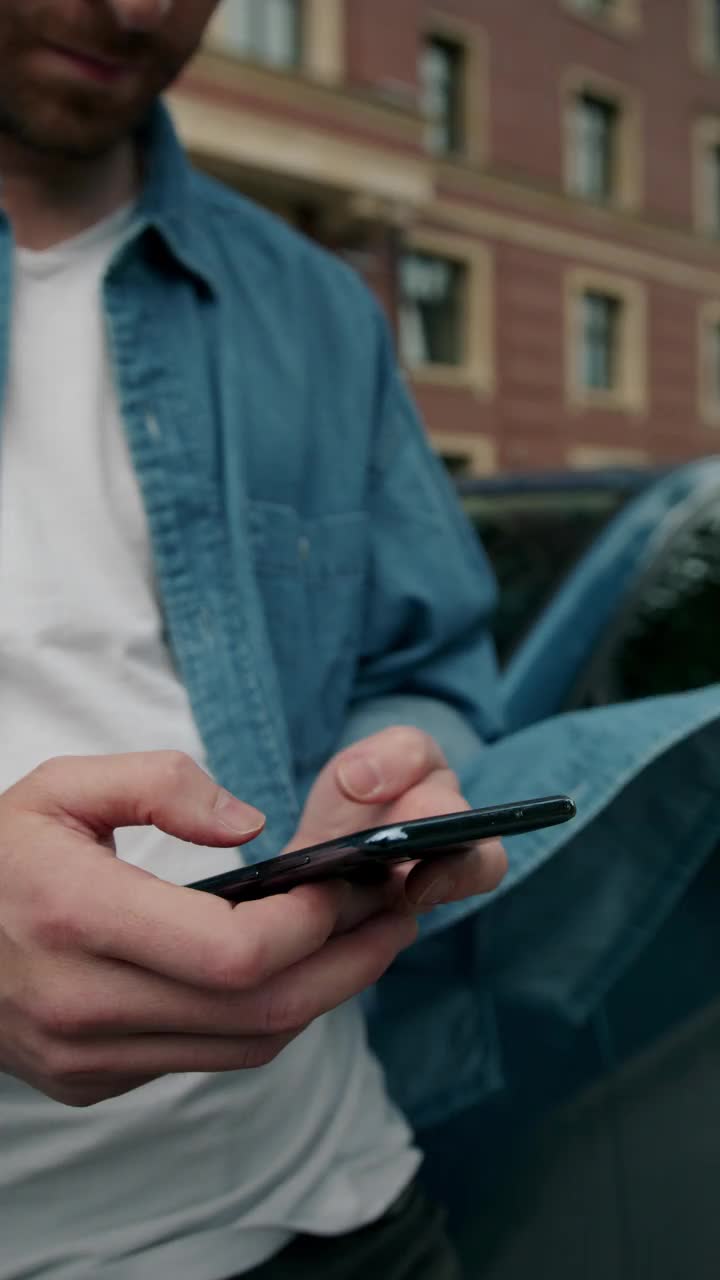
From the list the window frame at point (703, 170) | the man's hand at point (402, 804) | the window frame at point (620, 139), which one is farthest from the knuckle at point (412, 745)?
the window frame at point (703, 170)

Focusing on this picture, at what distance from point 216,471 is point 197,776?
0.41 meters

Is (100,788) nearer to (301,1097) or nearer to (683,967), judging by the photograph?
(301,1097)

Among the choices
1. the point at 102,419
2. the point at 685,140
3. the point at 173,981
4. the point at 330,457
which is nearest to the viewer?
the point at 173,981

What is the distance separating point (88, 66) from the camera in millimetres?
892

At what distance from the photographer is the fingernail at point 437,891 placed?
68cm

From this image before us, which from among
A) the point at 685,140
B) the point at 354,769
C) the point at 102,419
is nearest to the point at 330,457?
the point at 102,419

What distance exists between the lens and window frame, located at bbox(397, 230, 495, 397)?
13.9 meters

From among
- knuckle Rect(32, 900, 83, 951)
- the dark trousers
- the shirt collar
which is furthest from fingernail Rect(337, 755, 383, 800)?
the shirt collar

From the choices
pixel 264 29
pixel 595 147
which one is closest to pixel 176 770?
pixel 264 29

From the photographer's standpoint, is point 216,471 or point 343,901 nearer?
point 343,901

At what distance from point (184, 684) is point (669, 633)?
1281mm

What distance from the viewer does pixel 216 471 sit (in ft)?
3.27

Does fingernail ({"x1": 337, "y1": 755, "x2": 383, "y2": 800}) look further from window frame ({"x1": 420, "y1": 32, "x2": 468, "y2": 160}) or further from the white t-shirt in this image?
window frame ({"x1": 420, "y1": 32, "x2": 468, "y2": 160})

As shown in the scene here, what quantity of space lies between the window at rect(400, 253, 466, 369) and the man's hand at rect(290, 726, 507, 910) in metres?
12.7
